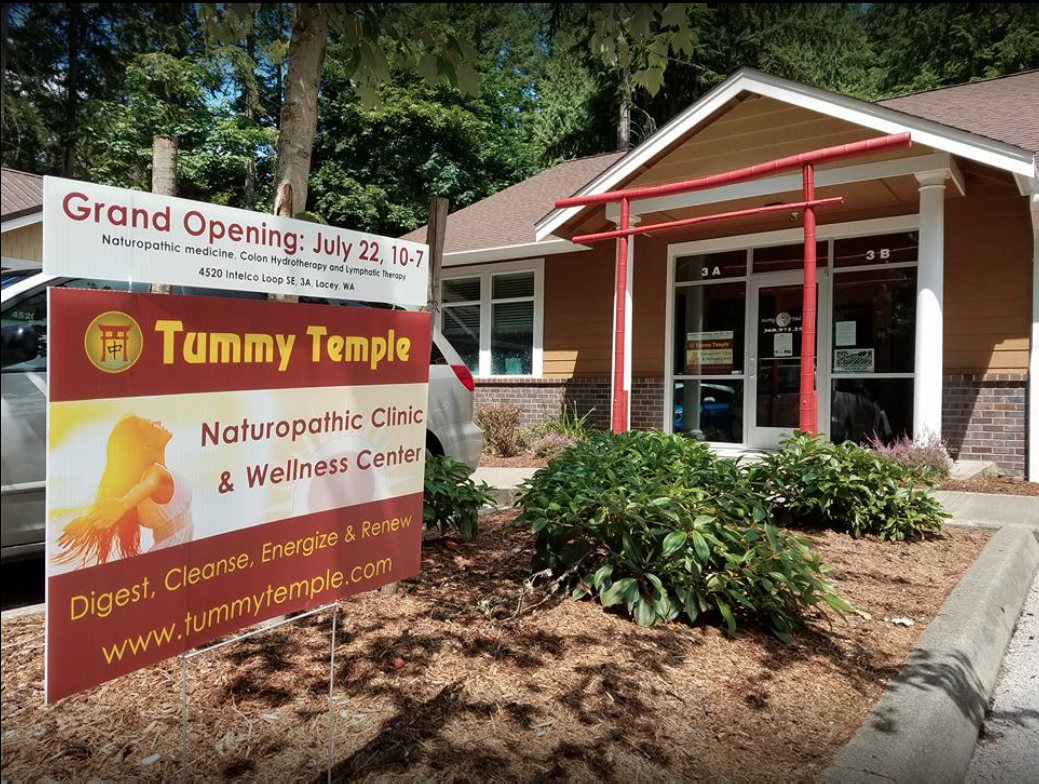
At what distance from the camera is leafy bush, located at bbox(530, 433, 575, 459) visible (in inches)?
409

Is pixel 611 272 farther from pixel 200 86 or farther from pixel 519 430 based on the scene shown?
pixel 200 86

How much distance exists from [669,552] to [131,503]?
2.17 meters

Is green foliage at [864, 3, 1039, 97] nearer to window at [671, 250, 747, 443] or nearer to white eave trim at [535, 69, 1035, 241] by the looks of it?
white eave trim at [535, 69, 1035, 241]

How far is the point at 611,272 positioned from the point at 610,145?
44.1 feet

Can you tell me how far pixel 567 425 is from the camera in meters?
11.8

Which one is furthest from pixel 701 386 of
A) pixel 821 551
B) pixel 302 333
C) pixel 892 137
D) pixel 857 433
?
pixel 302 333

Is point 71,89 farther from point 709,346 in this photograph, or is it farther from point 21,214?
point 709,346

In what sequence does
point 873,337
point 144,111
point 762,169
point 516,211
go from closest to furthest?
1. point 144,111
2. point 762,169
3. point 873,337
4. point 516,211

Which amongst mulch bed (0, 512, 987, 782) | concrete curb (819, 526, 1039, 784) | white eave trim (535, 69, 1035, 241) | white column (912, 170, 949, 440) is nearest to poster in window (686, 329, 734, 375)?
white eave trim (535, 69, 1035, 241)

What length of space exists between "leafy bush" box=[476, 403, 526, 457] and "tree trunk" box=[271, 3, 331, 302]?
806cm

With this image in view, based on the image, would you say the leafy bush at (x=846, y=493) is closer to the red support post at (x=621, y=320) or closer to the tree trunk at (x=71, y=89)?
the red support post at (x=621, y=320)

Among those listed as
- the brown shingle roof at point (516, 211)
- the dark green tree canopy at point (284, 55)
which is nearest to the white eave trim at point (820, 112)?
the dark green tree canopy at point (284, 55)

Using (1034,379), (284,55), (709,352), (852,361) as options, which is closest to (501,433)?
(709,352)

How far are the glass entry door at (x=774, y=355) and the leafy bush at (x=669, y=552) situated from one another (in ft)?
22.6
